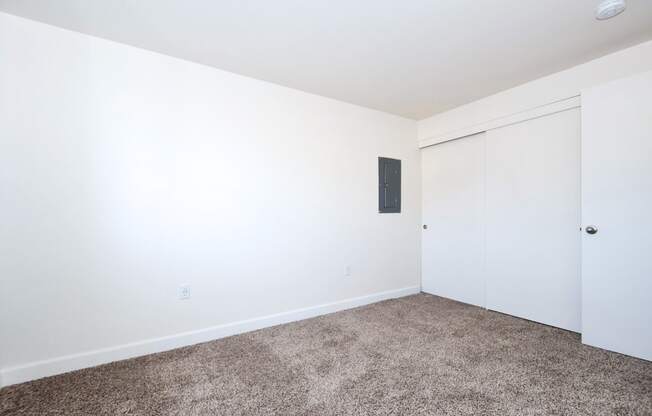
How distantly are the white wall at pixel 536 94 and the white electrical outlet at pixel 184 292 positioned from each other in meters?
3.18

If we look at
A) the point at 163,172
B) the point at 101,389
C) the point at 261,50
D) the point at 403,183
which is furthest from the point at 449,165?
the point at 101,389

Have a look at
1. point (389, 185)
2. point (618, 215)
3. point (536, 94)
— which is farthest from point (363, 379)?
point (536, 94)

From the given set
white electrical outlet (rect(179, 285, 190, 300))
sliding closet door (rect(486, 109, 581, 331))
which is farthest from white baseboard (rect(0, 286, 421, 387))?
sliding closet door (rect(486, 109, 581, 331))

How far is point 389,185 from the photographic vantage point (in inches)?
145

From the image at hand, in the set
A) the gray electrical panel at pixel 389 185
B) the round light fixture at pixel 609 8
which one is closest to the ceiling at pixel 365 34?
the round light fixture at pixel 609 8

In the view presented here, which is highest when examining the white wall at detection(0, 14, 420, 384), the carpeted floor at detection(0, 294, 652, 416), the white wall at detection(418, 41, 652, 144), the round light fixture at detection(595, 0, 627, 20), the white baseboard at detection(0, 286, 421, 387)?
the round light fixture at detection(595, 0, 627, 20)

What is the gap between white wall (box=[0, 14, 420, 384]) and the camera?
6.25 ft

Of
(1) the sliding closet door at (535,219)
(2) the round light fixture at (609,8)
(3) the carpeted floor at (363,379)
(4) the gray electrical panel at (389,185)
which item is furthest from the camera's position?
(4) the gray electrical panel at (389,185)

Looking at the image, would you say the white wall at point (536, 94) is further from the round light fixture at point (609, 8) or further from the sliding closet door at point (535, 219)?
the round light fixture at point (609, 8)

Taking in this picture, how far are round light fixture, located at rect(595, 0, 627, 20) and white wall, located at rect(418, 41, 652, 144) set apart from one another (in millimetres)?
652

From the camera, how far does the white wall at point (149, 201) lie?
6.25 ft

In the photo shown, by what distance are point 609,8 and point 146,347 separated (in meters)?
3.77

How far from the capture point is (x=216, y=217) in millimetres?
2537

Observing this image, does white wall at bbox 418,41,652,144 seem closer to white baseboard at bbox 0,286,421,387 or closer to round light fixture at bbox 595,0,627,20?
round light fixture at bbox 595,0,627,20
